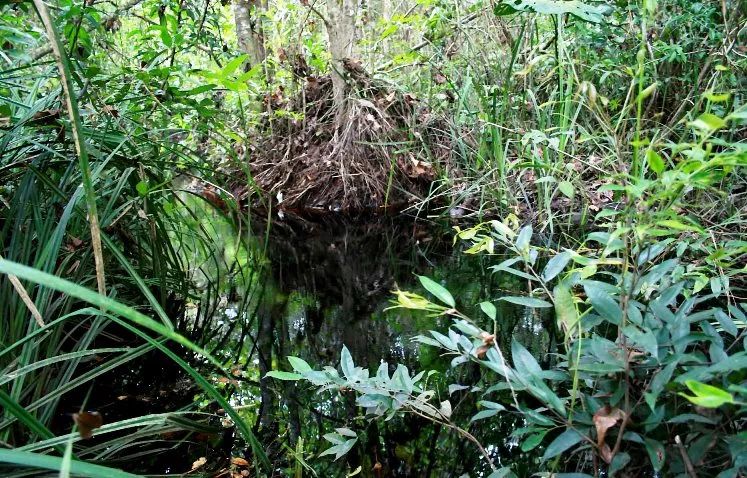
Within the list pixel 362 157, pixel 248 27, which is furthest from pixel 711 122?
pixel 248 27

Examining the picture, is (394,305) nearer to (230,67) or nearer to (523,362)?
(230,67)

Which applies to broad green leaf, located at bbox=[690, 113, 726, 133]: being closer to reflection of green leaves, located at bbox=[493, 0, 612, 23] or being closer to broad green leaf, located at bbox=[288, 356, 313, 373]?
broad green leaf, located at bbox=[288, 356, 313, 373]

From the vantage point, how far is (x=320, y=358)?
1.19m

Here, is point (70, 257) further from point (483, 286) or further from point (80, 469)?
point (483, 286)

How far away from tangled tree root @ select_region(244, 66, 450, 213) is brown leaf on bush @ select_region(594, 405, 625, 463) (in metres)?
2.39

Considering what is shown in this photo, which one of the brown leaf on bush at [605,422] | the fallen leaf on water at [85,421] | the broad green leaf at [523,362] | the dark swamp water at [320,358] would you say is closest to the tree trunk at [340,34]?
the dark swamp water at [320,358]

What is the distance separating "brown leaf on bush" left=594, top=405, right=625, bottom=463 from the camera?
0.54 metres

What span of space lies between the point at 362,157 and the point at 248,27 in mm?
1582

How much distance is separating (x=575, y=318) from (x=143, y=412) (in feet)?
2.49

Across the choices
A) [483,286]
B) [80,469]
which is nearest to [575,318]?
[80,469]

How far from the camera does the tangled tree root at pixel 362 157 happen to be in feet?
10.2

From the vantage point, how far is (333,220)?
299 centimetres

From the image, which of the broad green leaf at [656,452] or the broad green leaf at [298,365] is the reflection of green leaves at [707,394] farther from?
the broad green leaf at [298,365]

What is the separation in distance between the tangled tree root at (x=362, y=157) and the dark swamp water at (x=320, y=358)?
2.96 feet
